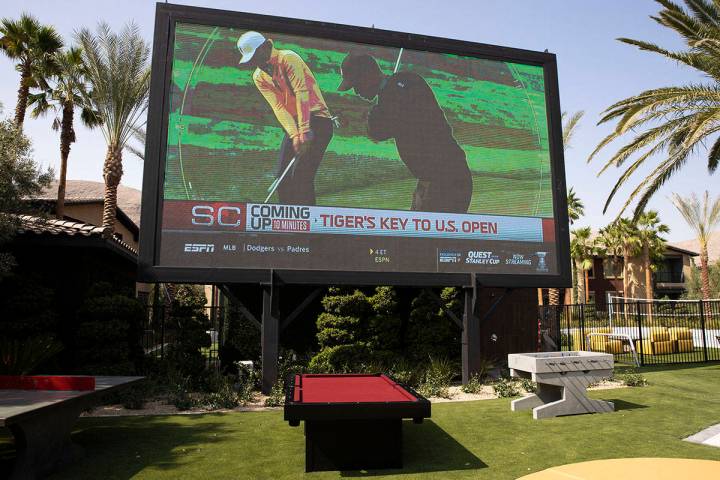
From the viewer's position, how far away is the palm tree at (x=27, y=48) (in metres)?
23.2

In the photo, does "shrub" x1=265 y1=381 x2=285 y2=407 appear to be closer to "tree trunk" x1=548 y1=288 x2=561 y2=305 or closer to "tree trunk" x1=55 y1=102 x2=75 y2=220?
"tree trunk" x1=55 y1=102 x2=75 y2=220

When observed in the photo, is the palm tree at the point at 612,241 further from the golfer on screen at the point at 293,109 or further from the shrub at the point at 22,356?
the shrub at the point at 22,356

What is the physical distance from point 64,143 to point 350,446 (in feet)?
87.5

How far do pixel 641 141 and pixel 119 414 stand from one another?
51.6 feet

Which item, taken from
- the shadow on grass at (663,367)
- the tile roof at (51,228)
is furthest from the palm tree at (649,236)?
the tile roof at (51,228)

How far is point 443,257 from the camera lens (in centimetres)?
1272

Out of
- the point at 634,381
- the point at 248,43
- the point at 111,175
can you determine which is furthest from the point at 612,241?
the point at 248,43

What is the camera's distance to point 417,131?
13.0 meters

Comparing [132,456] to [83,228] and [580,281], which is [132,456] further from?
[580,281]

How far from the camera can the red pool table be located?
5.71 meters

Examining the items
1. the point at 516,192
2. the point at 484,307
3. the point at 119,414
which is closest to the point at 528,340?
the point at 484,307

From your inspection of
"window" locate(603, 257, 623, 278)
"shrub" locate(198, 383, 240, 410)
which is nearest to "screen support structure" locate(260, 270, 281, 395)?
"shrub" locate(198, 383, 240, 410)

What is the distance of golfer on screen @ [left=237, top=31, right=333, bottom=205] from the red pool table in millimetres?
6367

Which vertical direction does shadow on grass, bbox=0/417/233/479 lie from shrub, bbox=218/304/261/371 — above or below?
below
